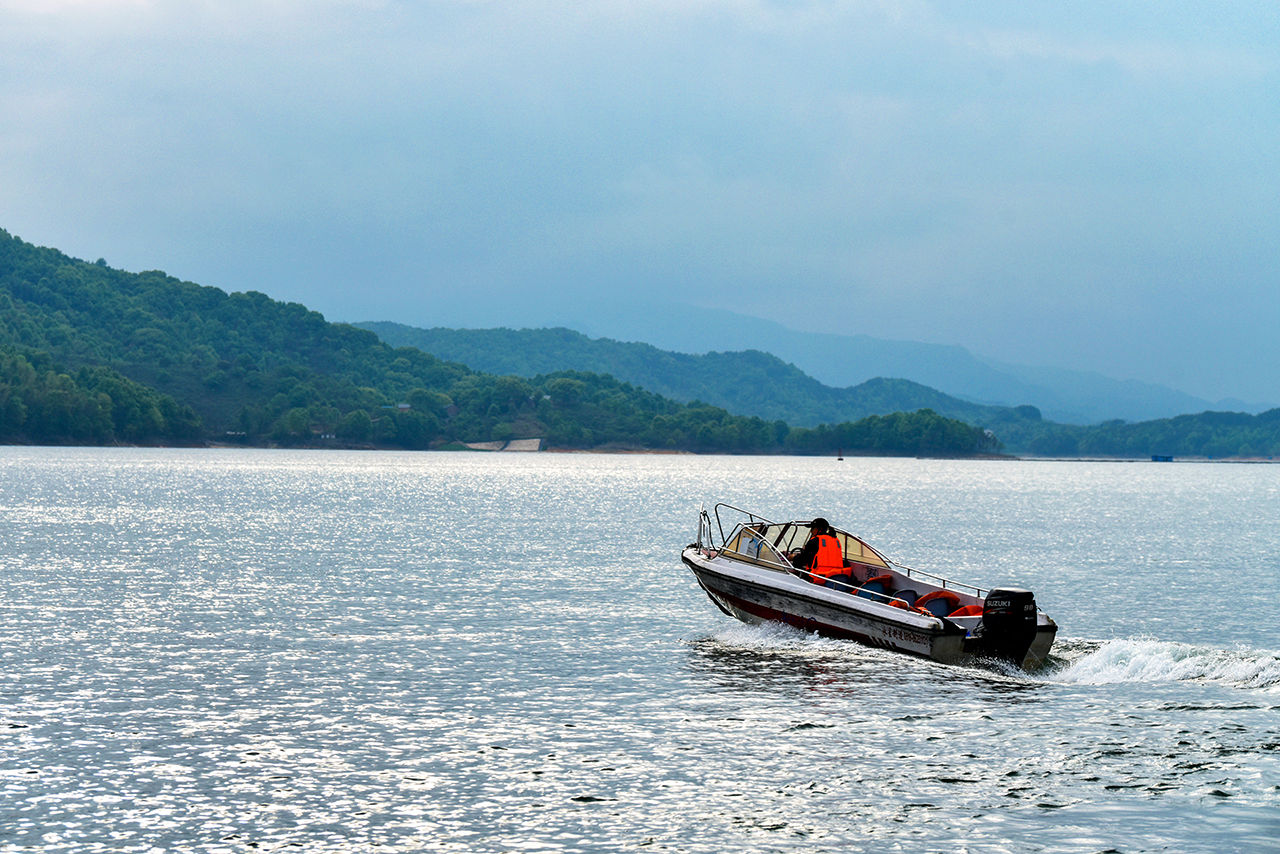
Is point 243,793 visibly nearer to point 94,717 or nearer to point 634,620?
point 94,717

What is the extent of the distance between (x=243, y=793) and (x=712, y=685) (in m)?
10.8

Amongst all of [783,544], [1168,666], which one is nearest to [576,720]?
[783,544]

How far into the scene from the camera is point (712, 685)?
25.0 metres

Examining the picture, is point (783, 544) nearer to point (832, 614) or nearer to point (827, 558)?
point (827, 558)

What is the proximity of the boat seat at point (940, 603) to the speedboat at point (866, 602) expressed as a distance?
0.02 metres

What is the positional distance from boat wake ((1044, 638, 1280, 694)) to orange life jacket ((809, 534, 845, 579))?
5905 millimetres

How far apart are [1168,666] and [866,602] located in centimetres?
629

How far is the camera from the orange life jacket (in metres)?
31.0

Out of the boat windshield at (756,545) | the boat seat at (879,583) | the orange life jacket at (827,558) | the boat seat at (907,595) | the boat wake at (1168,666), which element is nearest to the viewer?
the boat wake at (1168,666)

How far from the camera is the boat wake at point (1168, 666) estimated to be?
25312mm

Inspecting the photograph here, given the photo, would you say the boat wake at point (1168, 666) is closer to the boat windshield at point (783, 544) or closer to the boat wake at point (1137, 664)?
the boat wake at point (1137, 664)

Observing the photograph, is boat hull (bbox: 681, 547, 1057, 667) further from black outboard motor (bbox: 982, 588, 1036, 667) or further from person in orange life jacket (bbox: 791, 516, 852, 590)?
person in orange life jacket (bbox: 791, 516, 852, 590)

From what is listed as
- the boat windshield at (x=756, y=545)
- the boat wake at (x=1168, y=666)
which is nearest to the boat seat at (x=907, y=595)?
the boat windshield at (x=756, y=545)

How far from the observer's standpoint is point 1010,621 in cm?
2553
